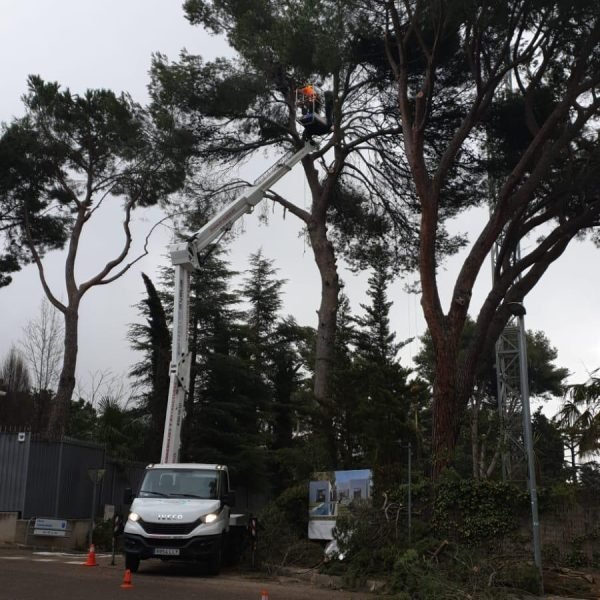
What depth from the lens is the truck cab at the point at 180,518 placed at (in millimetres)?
12289

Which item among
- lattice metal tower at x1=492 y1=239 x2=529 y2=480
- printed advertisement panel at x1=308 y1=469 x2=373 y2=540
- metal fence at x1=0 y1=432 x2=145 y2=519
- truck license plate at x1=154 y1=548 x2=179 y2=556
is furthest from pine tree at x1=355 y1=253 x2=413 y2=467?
metal fence at x1=0 y1=432 x2=145 y2=519

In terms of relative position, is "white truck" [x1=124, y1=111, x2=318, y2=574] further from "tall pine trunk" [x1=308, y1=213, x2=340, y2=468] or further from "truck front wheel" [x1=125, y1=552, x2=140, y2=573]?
"tall pine trunk" [x1=308, y1=213, x2=340, y2=468]

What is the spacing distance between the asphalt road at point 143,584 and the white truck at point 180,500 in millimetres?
481

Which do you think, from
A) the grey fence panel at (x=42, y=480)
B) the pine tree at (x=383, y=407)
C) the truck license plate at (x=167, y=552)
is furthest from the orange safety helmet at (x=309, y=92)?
the truck license plate at (x=167, y=552)

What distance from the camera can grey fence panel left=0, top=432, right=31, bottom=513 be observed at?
19.3 m

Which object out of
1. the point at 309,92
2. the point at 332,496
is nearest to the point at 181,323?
the point at 332,496

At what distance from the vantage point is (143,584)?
1148cm

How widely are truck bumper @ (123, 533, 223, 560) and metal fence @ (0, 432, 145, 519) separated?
6.39 m

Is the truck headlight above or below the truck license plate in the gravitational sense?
above

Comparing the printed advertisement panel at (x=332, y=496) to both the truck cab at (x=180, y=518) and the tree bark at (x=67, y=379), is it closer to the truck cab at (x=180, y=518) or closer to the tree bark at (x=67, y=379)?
the truck cab at (x=180, y=518)

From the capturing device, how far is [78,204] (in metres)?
24.8

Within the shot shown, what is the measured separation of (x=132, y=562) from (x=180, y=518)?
4.79ft

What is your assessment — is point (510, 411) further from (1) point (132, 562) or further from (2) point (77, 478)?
(1) point (132, 562)

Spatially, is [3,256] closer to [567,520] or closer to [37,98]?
[37,98]
